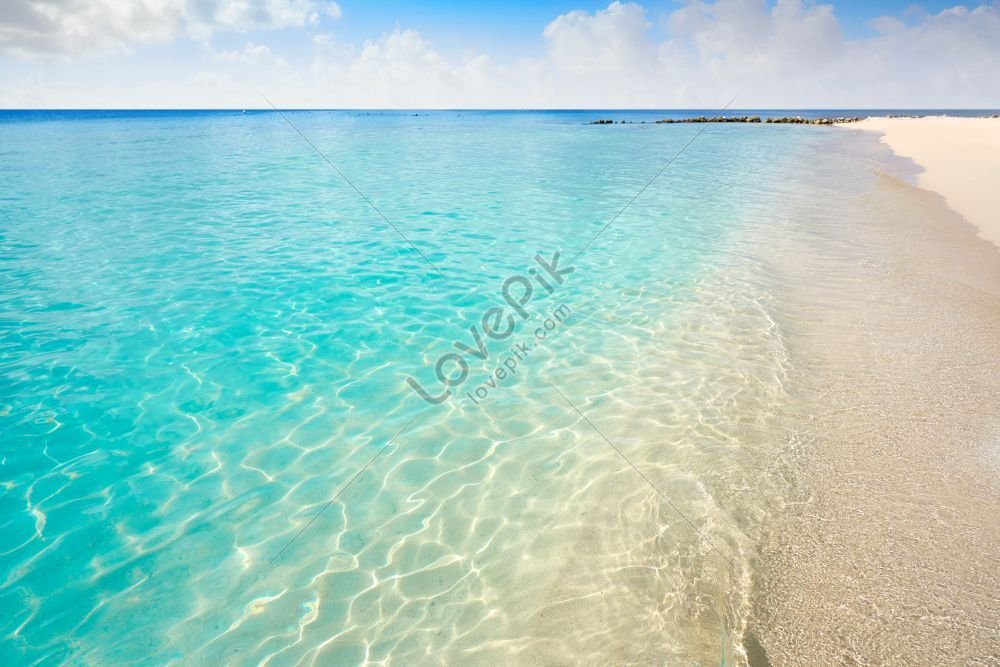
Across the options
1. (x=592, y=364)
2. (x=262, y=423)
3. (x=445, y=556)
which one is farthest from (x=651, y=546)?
(x=262, y=423)

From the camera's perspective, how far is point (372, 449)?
5.56 meters

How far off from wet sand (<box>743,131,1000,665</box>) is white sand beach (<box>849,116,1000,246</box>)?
20.9 ft

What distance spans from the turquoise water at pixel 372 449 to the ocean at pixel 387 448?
27 millimetres

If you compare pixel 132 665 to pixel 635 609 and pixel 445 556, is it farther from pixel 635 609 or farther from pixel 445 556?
pixel 635 609

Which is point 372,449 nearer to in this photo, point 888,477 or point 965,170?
point 888,477

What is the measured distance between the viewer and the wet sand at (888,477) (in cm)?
335

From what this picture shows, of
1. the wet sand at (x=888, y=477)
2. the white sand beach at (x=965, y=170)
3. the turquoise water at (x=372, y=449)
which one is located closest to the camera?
the wet sand at (x=888, y=477)

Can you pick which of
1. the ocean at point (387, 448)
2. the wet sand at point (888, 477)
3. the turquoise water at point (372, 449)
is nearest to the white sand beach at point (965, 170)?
the wet sand at point (888, 477)

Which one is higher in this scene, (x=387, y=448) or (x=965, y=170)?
(x=965, y=170)

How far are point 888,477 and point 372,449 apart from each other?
502 centimetres

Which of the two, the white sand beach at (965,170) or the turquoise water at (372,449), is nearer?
the turquoise water at (372,449)

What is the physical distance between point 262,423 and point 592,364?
169 inches

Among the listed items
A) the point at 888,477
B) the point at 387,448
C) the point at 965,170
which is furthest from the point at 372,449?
the point at 965,170

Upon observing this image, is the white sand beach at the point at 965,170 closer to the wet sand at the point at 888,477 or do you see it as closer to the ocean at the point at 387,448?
the wet sand at the point at 888,477
